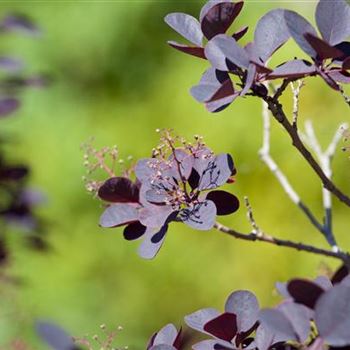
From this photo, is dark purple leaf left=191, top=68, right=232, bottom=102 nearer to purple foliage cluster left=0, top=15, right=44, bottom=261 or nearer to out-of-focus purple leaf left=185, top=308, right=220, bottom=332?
out-of-focus purple leaf left=185, top=308, right=220, bottom=332

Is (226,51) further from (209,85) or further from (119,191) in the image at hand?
(119,191)

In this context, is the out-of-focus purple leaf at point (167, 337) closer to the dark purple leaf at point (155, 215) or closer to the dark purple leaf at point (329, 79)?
the dark purple leaf at point (155, 215)

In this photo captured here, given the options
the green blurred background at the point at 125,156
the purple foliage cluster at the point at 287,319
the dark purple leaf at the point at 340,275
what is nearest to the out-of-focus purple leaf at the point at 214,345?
the purple foliage cluster at the point at 287,319

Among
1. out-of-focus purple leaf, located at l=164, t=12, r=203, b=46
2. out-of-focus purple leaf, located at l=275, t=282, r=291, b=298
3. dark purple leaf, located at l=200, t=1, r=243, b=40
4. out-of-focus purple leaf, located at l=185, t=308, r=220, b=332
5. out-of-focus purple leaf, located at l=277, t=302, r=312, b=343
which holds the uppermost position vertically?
out-of-focus purple leaf, located at l=164, t=12, r=203, b=46

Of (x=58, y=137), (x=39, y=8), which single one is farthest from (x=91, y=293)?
(x=39, y=8)

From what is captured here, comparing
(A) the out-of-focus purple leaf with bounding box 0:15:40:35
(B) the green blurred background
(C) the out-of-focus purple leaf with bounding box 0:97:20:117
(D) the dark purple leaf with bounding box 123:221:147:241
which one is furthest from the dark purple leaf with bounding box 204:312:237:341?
(B) the green blurred background

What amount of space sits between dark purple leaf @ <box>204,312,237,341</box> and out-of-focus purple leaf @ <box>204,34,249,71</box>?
0.27 metres

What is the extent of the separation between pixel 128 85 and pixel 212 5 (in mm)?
2543

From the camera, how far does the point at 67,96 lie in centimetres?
342

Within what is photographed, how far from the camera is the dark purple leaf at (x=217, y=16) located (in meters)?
0.83

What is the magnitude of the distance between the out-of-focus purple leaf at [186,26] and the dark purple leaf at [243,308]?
30 centimetres

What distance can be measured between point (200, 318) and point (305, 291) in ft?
0.60

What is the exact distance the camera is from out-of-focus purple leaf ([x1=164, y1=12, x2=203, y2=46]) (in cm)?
88

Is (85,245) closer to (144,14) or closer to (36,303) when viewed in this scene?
(36,303)
